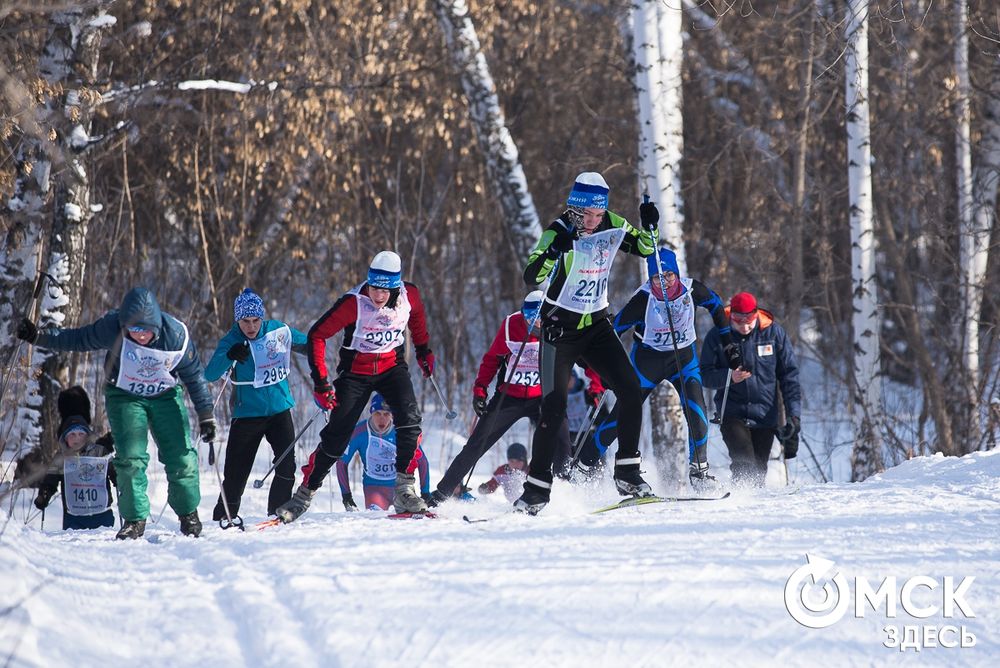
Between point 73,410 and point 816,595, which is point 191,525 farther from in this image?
point 816,595

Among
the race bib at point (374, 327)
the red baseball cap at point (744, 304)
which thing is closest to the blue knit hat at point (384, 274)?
the race bib at point (374, 327)

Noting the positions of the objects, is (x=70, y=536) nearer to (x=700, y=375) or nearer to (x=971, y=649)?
(x=700, y=375)

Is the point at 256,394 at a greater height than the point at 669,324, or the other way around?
the point at 669,324

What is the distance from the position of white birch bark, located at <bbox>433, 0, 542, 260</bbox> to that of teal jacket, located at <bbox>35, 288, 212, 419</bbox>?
5.46 m

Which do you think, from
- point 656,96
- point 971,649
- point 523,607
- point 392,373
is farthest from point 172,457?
point 656,96

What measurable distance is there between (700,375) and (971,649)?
149 inches

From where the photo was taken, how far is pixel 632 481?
21.6 feet

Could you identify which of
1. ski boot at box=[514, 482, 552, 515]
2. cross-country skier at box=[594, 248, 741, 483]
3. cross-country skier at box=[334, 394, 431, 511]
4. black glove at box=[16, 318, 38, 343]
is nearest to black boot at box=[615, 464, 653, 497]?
ski boot at box=[514, 482, 552, 515]

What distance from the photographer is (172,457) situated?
6527mm

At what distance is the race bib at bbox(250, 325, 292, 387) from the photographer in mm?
7645

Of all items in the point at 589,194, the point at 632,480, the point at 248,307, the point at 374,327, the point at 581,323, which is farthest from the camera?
the point at 248,307

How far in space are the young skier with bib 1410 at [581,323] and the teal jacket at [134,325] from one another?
1.93m

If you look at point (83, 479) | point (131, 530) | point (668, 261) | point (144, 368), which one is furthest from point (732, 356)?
point (83, 479)

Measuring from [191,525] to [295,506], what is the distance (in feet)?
2.16
